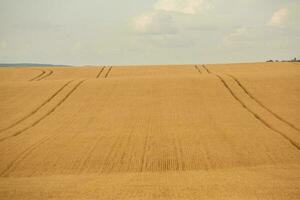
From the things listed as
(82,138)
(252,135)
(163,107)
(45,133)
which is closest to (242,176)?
(252,135)

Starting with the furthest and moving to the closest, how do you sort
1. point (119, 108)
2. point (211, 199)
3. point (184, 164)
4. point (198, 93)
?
point (198, 93), point (119, 108), point (184, 164), point (211, 199)

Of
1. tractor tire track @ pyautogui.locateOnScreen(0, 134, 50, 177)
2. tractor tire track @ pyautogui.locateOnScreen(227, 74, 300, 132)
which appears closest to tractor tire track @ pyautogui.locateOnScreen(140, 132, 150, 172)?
tractor tire track @ pyautogui.locateOnScreen(0, 134, 50, 177)

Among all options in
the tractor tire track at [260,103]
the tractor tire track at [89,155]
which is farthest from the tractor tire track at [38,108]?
the tractor tire track at [260,103]

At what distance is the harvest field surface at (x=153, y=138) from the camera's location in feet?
64.4

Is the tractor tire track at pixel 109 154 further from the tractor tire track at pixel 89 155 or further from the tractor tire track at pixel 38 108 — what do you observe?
the tractor tire track at pixel 38 108

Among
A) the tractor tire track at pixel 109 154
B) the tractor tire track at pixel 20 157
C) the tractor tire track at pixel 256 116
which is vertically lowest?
the tractor tire track at pixel 20 157

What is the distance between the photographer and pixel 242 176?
2161 cm

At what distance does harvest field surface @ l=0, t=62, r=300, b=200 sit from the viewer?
19641 millimetres

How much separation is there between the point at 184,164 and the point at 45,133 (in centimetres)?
1134

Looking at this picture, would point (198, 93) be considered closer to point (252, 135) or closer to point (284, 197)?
point (252, 135)

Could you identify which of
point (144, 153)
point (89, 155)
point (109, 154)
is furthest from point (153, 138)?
point (89, 155)

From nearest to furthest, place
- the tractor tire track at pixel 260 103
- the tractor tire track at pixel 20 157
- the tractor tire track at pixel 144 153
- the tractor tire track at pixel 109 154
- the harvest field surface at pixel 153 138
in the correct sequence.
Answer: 1. the harvest field surface at pixel 153 138
2. the tractor tire track at pixel 20 157
3. the tractor tire track at pixel 109 154
4. the tractor tire track at pixel 144 153
5. the tractor tire track at pixel 260 103

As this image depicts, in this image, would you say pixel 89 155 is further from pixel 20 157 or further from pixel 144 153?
pixel 20 157

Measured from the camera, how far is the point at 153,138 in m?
31.0
